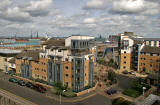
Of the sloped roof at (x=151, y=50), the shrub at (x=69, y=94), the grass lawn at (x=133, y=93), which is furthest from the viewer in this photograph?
the sloped roof at (x=151, y=50)

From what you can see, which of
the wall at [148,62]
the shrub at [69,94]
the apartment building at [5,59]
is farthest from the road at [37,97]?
the wall at [148,62]

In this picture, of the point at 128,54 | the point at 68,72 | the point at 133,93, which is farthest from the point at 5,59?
the point at 128,54

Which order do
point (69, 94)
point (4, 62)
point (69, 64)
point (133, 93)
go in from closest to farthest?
point (69, 94)
point (133, 93)
point (69, 64)
point (4, 62)

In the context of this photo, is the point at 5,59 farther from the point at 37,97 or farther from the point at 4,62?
the point at 37,97

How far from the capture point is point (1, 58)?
74.2 meters

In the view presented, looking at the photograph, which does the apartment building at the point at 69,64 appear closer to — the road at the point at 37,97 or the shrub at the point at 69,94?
the shrub at the point at 69,94

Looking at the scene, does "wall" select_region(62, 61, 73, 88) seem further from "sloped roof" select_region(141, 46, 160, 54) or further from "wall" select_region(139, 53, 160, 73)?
"sloped roof" select_region(141, 46, 160, 54)

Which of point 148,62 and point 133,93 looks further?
point 148,62

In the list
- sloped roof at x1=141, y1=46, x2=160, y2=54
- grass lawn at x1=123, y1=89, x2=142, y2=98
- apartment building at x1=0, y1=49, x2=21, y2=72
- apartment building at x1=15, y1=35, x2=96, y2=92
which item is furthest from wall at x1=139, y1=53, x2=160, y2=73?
apartment building at x1=0, y1=49, x2=21, y2=72

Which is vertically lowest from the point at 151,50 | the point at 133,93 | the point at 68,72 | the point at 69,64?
the point at 133,93

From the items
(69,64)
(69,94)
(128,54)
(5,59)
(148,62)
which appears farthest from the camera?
(128,54)

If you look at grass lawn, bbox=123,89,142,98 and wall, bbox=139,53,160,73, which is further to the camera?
wall, bbox=139,53,160,73

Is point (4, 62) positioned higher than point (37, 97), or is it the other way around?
point (4, 62)

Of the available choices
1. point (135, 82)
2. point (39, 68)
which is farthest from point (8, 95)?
point (135, 82)
